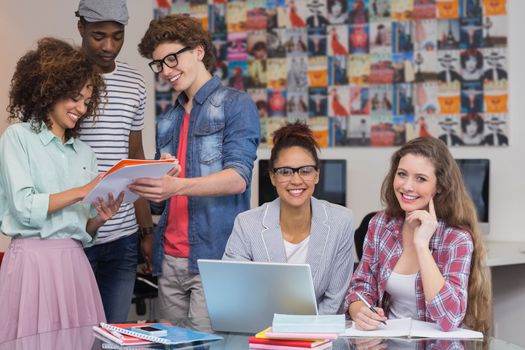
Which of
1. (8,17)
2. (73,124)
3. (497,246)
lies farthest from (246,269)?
(8,17)

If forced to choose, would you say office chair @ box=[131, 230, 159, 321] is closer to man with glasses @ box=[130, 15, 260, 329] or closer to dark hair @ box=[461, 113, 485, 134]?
man with glasses @ box=[130, 15, 260, 329]

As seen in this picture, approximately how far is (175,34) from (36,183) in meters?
0.67

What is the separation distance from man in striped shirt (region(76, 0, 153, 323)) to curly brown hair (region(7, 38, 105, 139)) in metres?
0.18

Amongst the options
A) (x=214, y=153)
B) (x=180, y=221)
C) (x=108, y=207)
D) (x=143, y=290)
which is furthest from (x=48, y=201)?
(x=143, y=290)

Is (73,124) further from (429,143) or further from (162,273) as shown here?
(429,143)

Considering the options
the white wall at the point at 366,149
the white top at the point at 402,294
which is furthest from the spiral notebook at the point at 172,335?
the white wall at the point at 366,149

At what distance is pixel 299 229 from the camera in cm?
276

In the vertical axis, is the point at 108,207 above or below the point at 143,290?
above

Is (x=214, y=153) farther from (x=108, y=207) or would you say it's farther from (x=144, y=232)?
(x=144, y=232)

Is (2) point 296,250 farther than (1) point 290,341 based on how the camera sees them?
Yes

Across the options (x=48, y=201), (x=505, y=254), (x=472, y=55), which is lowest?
(x=505, y=254)

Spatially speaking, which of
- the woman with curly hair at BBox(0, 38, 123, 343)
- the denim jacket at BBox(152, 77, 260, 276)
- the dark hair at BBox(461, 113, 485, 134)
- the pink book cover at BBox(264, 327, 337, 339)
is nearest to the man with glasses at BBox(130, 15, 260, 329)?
the denim jacket at BBox(152, 77, 260, 276)

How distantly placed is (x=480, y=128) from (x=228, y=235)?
2221 millimetres

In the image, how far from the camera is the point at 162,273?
2844 millimetres
